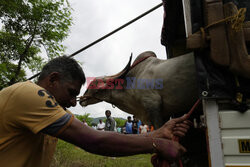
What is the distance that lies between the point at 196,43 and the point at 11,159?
5.26ft

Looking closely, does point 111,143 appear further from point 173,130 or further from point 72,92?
point 173,130

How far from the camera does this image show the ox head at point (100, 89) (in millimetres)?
3243

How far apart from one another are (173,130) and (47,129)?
102cm

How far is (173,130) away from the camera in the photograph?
1703mm

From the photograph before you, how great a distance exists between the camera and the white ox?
2.41 metres

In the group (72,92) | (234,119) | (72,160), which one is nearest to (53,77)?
(72,92)

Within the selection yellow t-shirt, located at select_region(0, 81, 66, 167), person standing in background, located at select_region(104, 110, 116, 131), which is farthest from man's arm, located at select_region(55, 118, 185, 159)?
person standing in background, located at select_region(104, 110, 116, 131)

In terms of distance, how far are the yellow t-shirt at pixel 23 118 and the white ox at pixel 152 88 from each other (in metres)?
1.60

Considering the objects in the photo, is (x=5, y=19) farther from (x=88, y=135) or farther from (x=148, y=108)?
(x=88, y=135)

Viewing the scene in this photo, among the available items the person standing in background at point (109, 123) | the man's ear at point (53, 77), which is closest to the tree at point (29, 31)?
the person standing in background at point (109, 123)

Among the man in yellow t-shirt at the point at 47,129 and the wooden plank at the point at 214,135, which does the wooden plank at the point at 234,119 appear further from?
the man in yellow t-shirt at the point at 47,129

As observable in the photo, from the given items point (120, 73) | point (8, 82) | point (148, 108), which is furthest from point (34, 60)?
point (148, 108)

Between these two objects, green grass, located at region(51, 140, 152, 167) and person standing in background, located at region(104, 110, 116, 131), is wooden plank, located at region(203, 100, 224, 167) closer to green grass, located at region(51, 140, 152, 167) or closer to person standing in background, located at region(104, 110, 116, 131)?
green grass, located at region(51, 140, 152, 167)

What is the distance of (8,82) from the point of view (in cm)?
800
